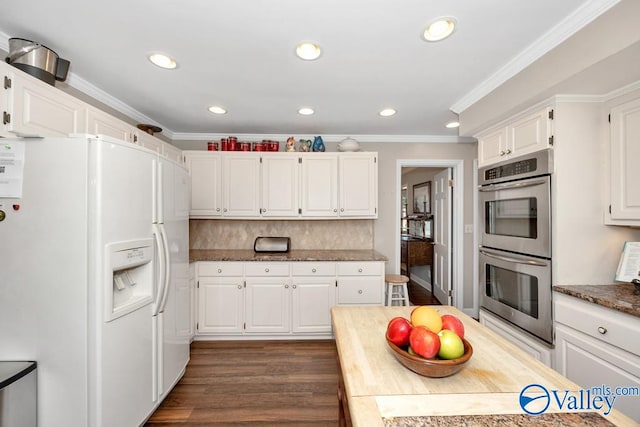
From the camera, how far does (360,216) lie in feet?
10.5

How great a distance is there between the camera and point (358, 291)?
2.90 metres

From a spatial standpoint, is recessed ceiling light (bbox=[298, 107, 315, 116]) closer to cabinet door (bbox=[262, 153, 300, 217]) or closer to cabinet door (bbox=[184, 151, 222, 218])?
cabinet door (bbox=[262, 153, 300, 217])

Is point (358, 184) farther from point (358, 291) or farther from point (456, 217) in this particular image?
point (456, 217)

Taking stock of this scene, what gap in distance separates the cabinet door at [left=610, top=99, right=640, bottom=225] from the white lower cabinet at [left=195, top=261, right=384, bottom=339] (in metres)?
1.91

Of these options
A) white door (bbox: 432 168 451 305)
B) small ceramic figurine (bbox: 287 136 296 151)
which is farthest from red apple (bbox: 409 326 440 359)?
white door (bbox: 432 168 451 305)

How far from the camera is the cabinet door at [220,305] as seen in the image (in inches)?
→ 113

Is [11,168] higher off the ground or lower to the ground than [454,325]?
higher

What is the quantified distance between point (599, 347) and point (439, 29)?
6.51ft

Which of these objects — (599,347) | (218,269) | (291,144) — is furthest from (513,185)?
(218,269)

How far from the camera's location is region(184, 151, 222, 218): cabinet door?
3.12 m

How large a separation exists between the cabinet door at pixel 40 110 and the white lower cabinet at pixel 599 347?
3.16 meters

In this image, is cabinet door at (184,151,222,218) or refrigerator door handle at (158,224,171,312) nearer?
refrigerator door handle at (158,224,171,312)

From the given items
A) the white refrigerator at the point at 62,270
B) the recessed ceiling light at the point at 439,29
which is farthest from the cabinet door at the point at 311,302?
the recessed ceiling light at the point at 439,29

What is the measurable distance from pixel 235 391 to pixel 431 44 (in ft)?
9.22
